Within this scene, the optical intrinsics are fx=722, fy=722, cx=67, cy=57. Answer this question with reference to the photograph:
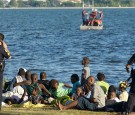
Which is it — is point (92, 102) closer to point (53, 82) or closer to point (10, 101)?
point (53, 82)

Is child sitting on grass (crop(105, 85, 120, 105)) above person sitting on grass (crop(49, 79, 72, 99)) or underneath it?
above

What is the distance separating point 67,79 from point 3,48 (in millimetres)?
14435

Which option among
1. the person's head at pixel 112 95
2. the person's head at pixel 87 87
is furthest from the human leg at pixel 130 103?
the person's head at pixel 87 87

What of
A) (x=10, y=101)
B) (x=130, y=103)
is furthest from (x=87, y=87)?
(x=130, y=103)

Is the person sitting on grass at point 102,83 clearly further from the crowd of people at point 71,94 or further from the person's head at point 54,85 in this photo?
the person's head at point 54,85

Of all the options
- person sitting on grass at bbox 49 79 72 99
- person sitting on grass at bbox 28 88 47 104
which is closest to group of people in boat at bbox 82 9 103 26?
person sitting on grass at bbox 49 79 72 99

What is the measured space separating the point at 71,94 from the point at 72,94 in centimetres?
25

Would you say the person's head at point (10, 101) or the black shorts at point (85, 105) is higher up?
the black shorts at point (85, 105)

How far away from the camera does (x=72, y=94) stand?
1791 centimetres

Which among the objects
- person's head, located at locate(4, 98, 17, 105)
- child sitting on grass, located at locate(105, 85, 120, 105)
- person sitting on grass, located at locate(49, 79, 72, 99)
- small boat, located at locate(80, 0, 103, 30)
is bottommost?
small boat, located at locate(80, 0, 103, 30)

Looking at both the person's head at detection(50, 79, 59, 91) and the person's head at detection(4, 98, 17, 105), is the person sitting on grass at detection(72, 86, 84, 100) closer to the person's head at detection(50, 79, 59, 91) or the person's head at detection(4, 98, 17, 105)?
the person's head at detection(50, 79, 59, 91)

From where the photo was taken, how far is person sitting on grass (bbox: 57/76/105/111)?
53.1 feet

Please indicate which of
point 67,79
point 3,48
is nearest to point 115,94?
point 3,48

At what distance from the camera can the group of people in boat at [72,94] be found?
53.1 feet
